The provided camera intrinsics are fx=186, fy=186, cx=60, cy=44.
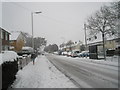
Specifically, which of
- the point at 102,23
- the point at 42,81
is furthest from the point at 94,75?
the point at 102,23

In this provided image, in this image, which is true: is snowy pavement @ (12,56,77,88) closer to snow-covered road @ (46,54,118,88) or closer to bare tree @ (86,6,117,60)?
snow-covered road @ (46,54,118,88)

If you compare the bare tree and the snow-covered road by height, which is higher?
the bare tree

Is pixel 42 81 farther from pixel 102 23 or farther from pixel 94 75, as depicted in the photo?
pixel 102 23

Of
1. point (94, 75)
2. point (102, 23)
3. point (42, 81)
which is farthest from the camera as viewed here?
point (102, 23)

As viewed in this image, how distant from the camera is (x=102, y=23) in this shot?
35.8m

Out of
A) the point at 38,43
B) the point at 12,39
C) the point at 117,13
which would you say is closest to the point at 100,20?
the point at 117,13

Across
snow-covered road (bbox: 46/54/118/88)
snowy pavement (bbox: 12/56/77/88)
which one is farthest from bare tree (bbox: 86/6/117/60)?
snowy pavement (bbox: 12/56/77/88)

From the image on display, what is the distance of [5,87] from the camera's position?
8391mm

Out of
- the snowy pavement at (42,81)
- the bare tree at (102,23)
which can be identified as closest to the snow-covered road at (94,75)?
the snowy pavement at (42,81)

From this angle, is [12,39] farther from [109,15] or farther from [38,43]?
[109,15]

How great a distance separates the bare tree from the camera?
32.5 metres

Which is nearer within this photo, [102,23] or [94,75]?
[94,75]

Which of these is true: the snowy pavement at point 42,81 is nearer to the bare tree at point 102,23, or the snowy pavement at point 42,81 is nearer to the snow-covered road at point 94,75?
the snow-covered road at point 94,75

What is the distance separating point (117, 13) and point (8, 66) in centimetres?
2327
